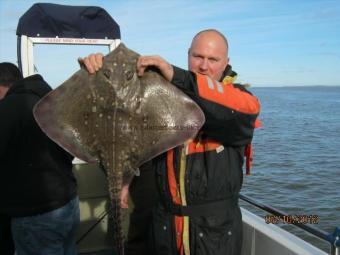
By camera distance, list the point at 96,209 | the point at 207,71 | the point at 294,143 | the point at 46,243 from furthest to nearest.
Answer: the point at 294,143, the point at 96,209, the point at 46,243, the point at 207,71

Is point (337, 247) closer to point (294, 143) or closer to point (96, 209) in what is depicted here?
point (96, 209)

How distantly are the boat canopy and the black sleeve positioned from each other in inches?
123

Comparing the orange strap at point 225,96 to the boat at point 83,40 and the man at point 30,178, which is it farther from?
the boat at point 83,40

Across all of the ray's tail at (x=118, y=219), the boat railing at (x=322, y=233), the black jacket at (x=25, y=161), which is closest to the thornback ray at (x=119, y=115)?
the ray's tail at (x=118, y=219)

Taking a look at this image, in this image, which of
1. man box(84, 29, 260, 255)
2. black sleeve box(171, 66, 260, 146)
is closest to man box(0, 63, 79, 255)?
man box(84, 29, 260, 255)

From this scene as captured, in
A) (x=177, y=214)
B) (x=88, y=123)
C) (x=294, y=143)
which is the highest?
(x=88, y=123)

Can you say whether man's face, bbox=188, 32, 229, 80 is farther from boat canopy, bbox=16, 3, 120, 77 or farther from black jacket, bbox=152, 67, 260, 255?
boat canopy, bbox=16, 3, 120, 77

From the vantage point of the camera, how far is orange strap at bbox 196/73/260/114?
234cm

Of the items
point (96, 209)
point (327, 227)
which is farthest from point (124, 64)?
point (327, 227)

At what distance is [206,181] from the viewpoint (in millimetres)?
2662

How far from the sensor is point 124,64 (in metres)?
2.42

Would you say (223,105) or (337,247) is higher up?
(223,105)

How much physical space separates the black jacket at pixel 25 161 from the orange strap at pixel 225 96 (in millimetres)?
1776

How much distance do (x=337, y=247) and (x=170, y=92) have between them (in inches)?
69.0
